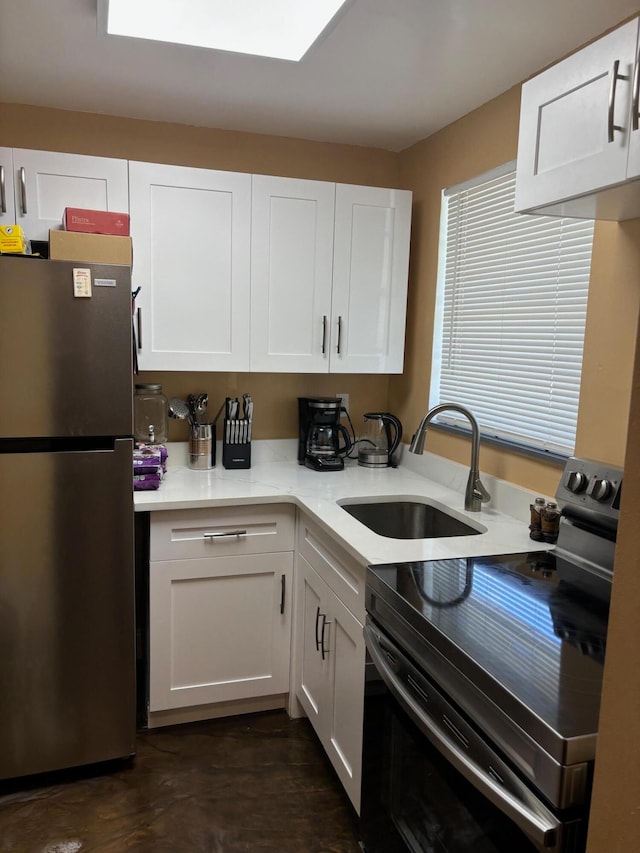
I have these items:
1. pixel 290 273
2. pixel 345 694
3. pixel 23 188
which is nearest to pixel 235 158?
pixel 290 273

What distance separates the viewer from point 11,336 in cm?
189

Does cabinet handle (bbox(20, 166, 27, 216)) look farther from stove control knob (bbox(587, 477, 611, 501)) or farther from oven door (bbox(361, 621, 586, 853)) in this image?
stove control knob (bbox(587, 477, 611, 501))

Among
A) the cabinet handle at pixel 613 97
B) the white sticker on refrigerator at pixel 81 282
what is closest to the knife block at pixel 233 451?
the white sticker on refrigerator at pixel 81 282

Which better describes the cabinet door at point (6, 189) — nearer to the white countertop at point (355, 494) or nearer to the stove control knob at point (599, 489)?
the white countertop at point (355, 494)

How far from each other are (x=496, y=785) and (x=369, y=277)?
2.06m

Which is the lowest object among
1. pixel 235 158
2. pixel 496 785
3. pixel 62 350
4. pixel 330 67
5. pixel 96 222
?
pixel 496 785

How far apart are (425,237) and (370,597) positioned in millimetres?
1701

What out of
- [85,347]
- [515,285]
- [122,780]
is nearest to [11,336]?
[85,347]

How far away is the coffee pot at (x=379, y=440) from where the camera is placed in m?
2.91

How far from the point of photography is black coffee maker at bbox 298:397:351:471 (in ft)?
9.25

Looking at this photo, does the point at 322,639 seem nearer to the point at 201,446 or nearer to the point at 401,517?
the point at 401,517

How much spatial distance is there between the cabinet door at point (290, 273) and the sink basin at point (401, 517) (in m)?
0.66

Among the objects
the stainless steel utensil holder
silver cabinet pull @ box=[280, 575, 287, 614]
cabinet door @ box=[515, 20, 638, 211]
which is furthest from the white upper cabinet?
cabinet door @ box=[515, 20, 638, 211]

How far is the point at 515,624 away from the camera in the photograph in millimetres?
1367
